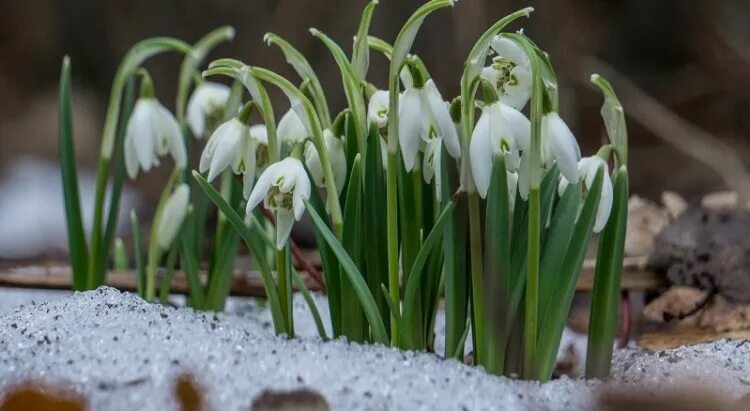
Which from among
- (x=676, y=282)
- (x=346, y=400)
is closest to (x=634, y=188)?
(x=676, y=282)

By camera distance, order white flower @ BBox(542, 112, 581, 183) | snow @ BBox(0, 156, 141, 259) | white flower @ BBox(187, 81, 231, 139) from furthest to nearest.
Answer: snow @ BBox(0, 156, 141, 259)
white flower @ BBox(187, 81, 231, 139)
white flower @ BBox(542, 112, 581, 183)

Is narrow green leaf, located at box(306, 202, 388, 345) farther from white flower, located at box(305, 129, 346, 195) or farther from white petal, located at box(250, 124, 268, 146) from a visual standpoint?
white petal, located at box(250, 124, 268, 146)

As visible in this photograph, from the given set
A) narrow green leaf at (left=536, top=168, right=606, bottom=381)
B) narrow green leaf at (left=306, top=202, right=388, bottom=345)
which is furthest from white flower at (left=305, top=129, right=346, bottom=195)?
narrow green leaf at (left=536, top=168, right=606, bottom=381)

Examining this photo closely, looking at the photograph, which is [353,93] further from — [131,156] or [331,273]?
[131,156]

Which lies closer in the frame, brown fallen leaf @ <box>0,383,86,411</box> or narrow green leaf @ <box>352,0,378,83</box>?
brown fallen leaf @ <box>0,383,86,411</box>

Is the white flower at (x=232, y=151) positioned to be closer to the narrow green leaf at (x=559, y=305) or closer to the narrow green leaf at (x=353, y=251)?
the narrow green leaf at (x=353, y=251)

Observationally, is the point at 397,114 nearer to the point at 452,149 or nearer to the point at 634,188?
the point at 452,149

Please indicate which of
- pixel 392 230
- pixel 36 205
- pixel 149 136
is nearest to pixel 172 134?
pixel 149 136
